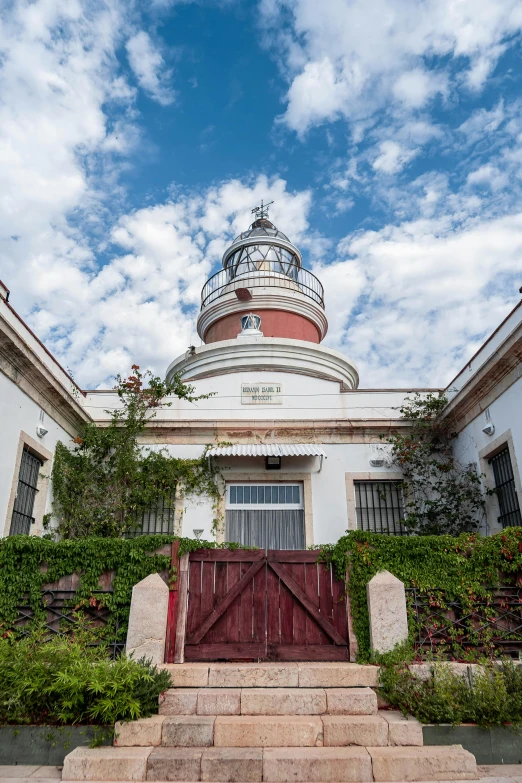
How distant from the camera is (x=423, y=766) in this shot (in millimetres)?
4684

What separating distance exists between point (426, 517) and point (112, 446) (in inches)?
264

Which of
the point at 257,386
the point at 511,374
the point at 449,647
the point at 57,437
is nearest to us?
the point at 449,647

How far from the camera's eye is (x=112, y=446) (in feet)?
38.5

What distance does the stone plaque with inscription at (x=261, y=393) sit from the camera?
12.7 meters

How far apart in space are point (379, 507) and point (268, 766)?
7412 millimetres

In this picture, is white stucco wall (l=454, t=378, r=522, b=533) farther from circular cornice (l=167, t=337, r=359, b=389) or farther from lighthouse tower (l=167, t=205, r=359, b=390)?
circular cornice (l=167, t=337, r=359, b=389)

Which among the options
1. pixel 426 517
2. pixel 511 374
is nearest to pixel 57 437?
pixel 426 517

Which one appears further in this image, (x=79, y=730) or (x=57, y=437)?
(x=57, y=437)

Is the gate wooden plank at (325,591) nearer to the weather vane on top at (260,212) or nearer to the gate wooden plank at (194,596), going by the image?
the gate wooden plank at (194,596)

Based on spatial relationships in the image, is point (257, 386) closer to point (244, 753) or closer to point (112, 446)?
point (112, 446)

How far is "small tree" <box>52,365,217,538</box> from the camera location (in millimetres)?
10789

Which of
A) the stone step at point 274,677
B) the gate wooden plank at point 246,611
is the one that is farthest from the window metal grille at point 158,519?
the stone step at point 274,677

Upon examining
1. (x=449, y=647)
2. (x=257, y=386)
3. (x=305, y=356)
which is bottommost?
(x=449, y=647)

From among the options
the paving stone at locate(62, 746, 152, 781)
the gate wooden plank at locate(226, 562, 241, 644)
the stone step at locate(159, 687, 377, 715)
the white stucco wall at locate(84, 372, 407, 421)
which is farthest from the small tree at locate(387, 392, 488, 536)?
the paving stone at locate(62, 746, 152, 781)
